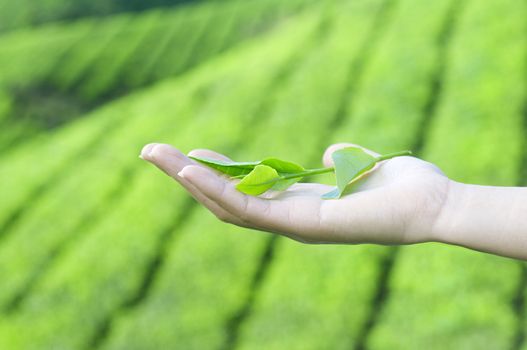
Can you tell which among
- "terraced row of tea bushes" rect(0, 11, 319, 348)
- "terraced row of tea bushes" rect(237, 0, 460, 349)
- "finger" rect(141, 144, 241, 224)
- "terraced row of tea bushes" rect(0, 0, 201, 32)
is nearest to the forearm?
"finger" rect(141, 144, 241, 224)

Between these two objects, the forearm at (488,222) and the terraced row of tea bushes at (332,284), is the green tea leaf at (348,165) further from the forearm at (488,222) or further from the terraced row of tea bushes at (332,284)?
the terraced row of tea bushes at (332,284)

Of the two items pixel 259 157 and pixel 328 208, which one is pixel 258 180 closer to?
pixel 328 208

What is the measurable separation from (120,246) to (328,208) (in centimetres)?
423

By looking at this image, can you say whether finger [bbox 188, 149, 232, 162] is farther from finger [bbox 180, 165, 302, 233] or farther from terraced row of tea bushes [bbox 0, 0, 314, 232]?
terraced row of tea bushes [bbox 0, 0, 314, 232]

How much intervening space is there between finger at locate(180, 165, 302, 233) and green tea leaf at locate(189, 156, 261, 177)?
17 centimetres

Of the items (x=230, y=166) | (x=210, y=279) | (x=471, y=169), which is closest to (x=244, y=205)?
(x=230, y=166)

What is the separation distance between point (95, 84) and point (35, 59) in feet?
3.49

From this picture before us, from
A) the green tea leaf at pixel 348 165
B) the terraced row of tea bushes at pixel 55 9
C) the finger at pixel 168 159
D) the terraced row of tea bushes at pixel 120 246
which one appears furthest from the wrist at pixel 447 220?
the terraced row of tea bushes at pixel 55 9

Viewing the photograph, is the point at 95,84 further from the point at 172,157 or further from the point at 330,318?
the point at 172,157

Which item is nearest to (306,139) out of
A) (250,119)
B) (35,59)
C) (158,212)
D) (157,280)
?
(250,119)

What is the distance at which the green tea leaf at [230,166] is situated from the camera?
8.05ft

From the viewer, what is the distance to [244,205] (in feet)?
7.33

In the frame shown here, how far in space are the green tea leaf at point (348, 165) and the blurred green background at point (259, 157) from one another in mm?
2944

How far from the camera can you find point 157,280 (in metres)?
5.93
